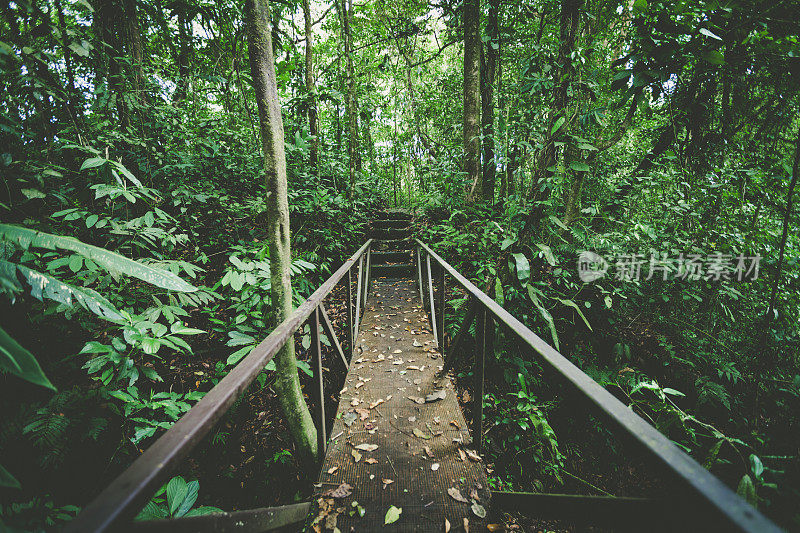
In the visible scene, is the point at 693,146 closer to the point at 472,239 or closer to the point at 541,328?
the point at 541,328

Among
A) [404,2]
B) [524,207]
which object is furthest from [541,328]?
[404,2]

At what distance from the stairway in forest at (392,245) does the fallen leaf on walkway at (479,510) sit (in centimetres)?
517

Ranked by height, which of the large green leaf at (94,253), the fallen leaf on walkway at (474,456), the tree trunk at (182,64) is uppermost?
the tree trunk at (182,64)

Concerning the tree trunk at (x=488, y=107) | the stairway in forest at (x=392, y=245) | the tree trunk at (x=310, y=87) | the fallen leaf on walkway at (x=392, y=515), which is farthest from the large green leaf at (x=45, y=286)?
the tree trunk at (x=488, y=107)

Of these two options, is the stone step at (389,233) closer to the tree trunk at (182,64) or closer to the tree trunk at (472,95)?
the tree trunk at (472,95)

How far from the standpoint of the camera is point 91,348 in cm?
197

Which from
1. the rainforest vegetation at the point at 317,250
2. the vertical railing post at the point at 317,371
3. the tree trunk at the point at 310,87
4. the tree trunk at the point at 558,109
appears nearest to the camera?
the rainforest vegetation at the point at 317,250

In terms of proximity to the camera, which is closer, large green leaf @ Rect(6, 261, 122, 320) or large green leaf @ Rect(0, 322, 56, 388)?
large green leaf @ Rect(0, 322, 56, 388)

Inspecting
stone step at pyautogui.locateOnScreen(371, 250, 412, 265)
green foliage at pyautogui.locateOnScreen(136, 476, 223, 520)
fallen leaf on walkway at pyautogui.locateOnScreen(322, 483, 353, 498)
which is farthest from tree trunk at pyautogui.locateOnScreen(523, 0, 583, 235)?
stone step at pyautogui.locateOnScreen(371, 250, 412, 265)

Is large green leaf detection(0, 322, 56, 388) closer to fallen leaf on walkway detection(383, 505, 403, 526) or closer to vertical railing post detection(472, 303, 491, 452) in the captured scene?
fallen leaf on walkway detection(383, 505, 403, 526)

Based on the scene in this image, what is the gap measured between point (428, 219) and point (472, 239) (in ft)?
11.1

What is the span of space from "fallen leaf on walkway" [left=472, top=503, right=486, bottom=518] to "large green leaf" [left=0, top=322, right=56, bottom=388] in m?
1.98

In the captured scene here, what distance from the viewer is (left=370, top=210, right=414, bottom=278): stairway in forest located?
267 inches

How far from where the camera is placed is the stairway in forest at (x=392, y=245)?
6789 millimetres
